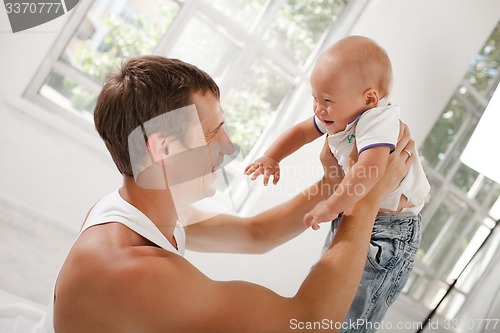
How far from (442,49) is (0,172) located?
1.59 metres

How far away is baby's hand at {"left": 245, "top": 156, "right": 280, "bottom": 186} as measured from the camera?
0.95 metres

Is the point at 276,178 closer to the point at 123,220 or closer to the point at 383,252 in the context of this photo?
the point at 383,252

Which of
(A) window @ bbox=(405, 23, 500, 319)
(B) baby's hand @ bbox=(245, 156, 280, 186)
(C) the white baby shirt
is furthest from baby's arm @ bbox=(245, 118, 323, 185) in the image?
(A) window @ bbox=(405, 23, 500, 319)

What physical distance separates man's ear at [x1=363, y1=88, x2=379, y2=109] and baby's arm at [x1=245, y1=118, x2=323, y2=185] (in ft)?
0.57

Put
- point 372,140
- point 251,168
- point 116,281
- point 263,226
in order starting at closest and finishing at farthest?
point 116,281, point 372,140, point 251,168, point 263,226

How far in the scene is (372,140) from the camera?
818 mm

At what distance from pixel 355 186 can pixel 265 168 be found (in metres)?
0.23

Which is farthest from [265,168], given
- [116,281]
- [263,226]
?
[116,281]

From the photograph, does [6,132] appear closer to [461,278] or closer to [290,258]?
[290,258]

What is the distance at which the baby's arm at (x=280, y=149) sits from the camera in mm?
960

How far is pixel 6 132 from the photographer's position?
1470 millimetres

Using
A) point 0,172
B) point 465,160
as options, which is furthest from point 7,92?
point 465,160

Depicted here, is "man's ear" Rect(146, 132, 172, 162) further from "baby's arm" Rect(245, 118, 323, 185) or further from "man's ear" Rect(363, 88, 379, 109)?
"man's ear" Rect(363, 88, 379, 109)

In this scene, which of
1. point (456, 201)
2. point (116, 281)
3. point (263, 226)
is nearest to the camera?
point (116, 281)
